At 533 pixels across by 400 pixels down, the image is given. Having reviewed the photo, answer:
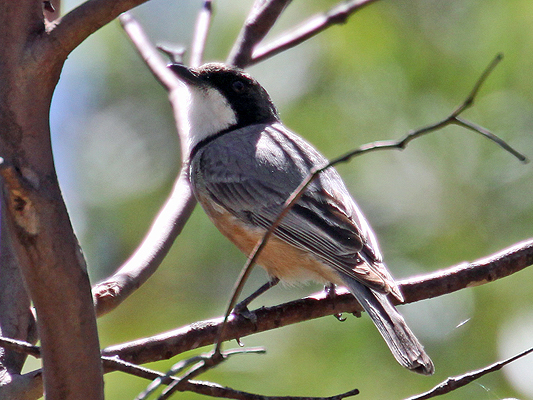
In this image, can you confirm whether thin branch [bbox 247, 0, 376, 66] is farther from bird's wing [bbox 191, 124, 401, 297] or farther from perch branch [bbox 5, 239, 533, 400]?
perch branch [bbox 5, 239, 533, 400]

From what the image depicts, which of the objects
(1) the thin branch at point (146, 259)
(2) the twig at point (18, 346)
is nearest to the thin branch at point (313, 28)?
(1) the thin branch at point (146, 259)

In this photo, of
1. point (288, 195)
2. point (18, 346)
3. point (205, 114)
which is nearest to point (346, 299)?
point (288, 195)

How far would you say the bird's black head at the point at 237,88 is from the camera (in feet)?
15.0

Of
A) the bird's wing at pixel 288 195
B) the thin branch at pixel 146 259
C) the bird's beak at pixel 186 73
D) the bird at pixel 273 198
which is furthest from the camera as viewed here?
the bird's beak at pixel 186 73

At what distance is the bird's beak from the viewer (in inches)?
176

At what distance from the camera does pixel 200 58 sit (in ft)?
16.4

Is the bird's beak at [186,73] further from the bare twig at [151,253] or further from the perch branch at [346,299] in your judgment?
the perch branch at [346,299]

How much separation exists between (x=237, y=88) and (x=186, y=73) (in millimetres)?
388

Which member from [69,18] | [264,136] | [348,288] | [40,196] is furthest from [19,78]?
[264,136]

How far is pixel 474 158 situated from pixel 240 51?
6.97 feet

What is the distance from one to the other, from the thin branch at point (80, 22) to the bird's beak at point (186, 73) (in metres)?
2.34

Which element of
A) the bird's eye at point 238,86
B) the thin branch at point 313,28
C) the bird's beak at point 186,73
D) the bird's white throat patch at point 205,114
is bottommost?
the bird's white throat patch at point 205,114

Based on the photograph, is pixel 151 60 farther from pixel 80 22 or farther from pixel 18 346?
pixel 18 346

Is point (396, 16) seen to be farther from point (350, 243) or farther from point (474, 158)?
point (350, 243)
